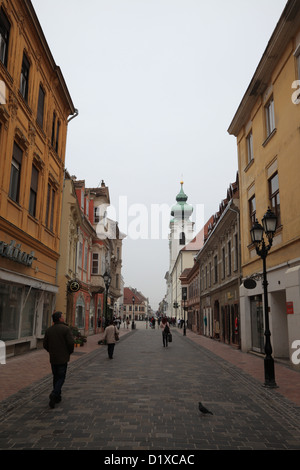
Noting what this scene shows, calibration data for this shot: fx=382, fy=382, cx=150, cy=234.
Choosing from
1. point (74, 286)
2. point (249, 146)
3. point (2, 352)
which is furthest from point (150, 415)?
point (74, 286)

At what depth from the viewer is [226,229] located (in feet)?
82.8

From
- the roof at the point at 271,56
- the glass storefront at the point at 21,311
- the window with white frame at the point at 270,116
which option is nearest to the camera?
the roof at the point at 271,56

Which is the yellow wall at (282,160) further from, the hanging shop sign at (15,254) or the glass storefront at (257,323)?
the hanging shop sign at (15,254)

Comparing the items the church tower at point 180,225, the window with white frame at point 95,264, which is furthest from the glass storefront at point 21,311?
the church tower at point 180,225

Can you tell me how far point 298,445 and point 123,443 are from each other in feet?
7.95

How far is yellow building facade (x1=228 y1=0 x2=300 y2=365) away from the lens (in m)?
13.2

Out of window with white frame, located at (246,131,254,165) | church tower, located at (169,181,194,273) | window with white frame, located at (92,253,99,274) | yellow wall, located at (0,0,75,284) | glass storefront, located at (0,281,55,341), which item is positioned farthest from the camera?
church tower, located at (169,181,194,273)

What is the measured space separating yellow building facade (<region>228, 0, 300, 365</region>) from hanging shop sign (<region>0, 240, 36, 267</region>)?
952 cm

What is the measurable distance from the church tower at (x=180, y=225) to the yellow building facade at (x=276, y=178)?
7747 cm

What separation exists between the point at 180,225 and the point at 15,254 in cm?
8675

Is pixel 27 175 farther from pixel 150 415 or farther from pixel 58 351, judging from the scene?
pixel 150 415

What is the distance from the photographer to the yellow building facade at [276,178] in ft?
43.2

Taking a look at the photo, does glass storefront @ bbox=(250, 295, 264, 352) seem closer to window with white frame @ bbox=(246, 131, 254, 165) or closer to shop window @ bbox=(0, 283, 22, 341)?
window with white frame @ bbox=(246, 131, 254, 165)

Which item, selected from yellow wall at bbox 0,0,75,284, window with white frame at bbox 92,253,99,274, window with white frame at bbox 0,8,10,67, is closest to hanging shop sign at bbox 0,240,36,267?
yellow wall at bbox 0,0,75,284
